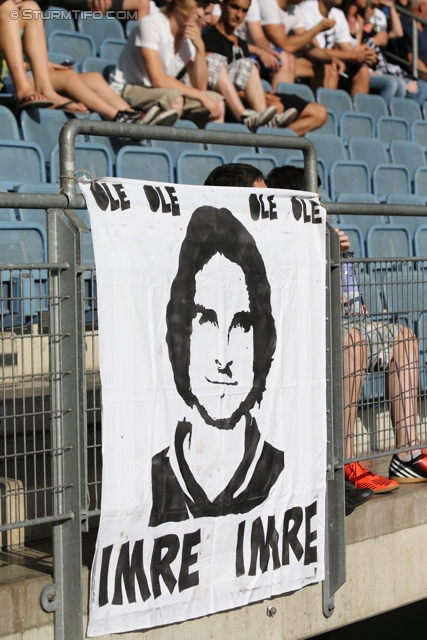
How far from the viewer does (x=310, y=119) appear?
841cm

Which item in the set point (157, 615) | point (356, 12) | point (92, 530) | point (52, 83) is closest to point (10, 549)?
point (92, 530)

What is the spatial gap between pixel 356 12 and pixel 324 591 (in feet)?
26.4

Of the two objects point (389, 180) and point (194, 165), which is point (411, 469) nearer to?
point (194, 165)

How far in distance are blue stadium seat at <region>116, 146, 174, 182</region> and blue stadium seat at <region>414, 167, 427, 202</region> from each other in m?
3.24

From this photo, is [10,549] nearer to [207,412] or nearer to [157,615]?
[157,615]

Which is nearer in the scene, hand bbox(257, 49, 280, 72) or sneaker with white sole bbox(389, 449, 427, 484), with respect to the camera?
sneaker with white sole bbox(389, 449, 427, 484)

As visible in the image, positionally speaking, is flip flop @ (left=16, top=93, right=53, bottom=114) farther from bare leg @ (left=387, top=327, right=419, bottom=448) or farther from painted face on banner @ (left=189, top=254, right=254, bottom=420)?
painted face on banner @ (left=189, top=254, right=254, bottom=420)

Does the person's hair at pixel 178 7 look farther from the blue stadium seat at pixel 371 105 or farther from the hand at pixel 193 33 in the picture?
the blue stadium seat at pixel 371 105

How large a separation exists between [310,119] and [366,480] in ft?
16.9

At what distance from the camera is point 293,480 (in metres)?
3.18

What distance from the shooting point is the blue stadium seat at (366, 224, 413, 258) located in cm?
704

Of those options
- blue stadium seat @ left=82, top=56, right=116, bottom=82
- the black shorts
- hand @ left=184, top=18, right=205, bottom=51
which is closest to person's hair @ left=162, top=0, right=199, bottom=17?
hand @ left=184, top=18, right=205, bottom=51

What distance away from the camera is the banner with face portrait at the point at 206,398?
2.69 meters

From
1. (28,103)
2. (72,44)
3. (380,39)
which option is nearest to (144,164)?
(28,103)
